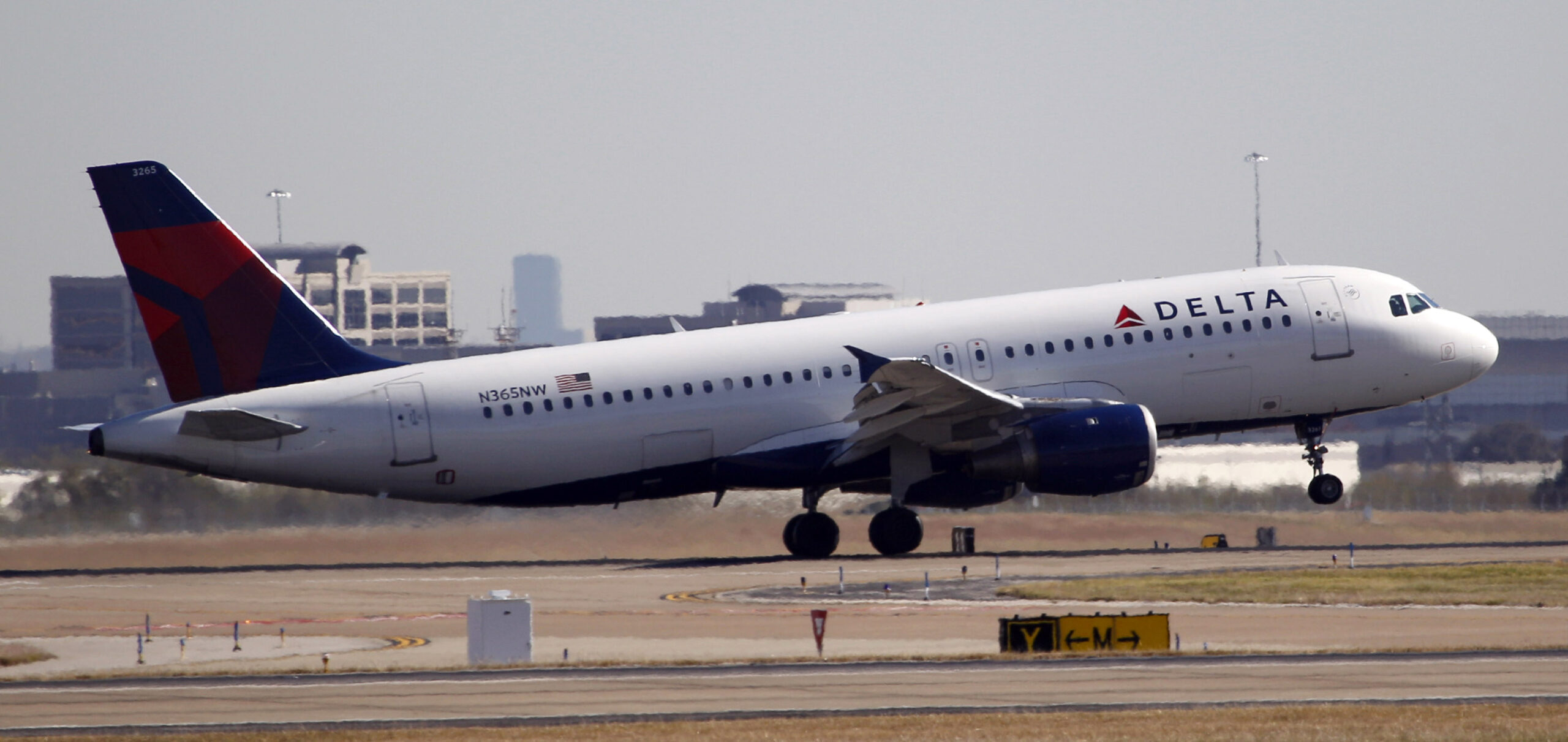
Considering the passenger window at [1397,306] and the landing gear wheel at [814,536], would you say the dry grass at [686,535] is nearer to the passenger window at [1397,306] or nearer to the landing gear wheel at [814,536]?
the landing gear wheel at [814,536]

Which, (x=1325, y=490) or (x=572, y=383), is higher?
(x=572, y=383)

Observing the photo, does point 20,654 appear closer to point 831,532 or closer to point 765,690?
point 765,690

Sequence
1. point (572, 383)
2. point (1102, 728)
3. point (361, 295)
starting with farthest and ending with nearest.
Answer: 1. point (361, 295)
2. point (572, 383)
3. point (1102, 728)

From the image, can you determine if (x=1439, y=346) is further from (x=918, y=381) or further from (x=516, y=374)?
(x=516, y=374)

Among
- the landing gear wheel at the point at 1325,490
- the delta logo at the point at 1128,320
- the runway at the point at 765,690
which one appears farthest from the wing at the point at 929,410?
the runway at the point at 765,690

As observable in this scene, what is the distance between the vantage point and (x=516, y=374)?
4028 cm

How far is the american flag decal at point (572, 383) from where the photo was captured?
40.3m

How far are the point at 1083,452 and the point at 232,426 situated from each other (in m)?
17.6

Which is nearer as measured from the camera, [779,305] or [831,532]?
[831,532]

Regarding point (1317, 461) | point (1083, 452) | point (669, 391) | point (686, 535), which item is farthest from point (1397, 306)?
point (686, 535)

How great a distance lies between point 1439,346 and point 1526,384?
1529 inches

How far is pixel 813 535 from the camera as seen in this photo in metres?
42.5

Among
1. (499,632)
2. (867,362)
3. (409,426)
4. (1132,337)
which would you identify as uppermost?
(1132,337)

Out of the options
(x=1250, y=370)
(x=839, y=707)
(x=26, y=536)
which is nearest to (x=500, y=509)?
(x=26, y=536)
